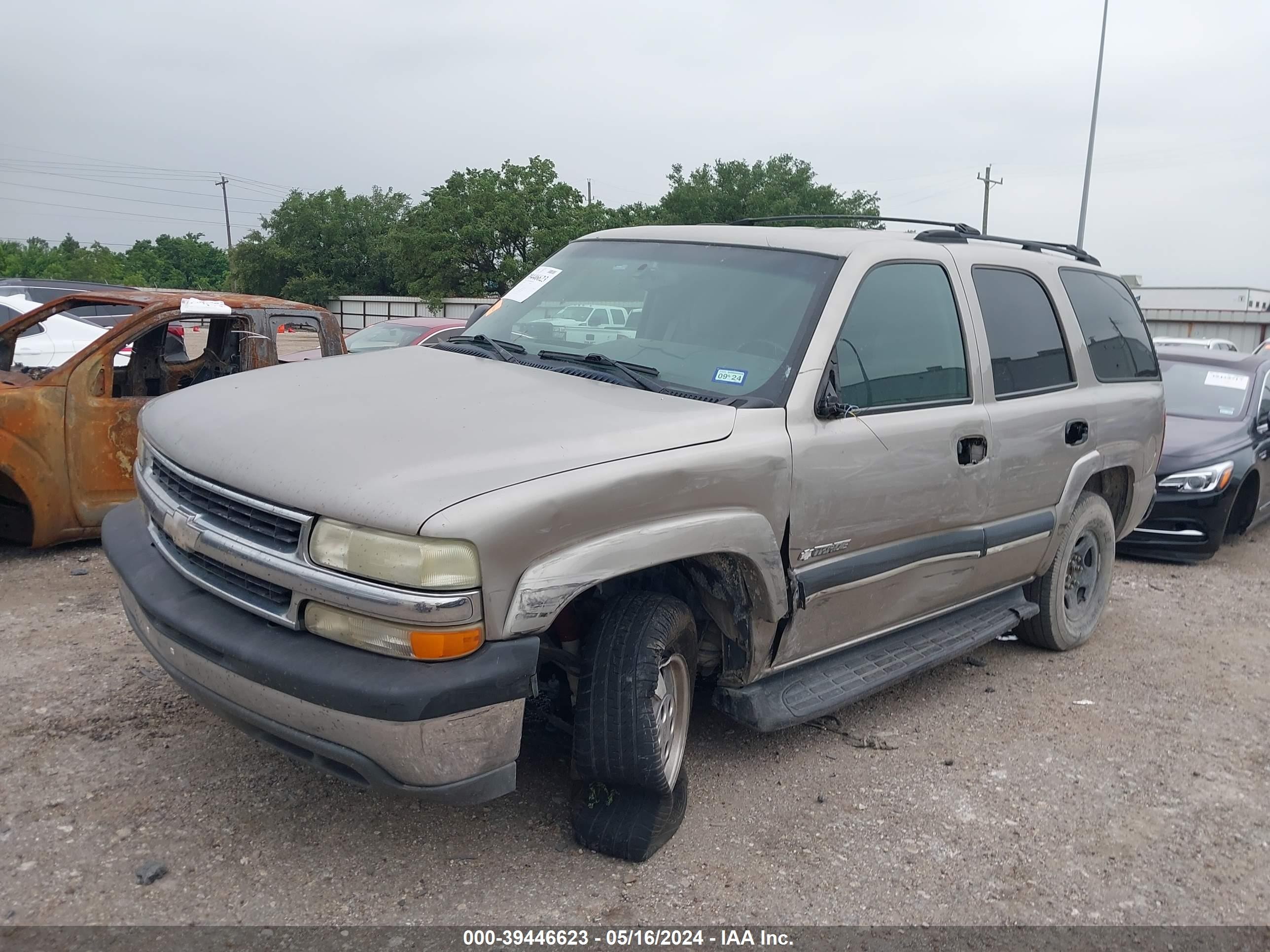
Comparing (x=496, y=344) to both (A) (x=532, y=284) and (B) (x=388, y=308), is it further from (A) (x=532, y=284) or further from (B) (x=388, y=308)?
(B) (x=388, y=308)

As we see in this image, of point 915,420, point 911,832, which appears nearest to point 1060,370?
point 915,420

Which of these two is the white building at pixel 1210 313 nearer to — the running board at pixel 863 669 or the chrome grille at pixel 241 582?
the running board at pixel 863 669

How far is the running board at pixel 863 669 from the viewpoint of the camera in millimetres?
3498

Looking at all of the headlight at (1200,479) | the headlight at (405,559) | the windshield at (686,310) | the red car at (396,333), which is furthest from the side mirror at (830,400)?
the red car at (396,333)

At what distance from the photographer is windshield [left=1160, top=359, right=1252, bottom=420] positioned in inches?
320

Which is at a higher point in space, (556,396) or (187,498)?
(556,396)

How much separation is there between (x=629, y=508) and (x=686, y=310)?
1.21 meters

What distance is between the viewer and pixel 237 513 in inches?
111

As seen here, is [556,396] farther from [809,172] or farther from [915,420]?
[809,172]

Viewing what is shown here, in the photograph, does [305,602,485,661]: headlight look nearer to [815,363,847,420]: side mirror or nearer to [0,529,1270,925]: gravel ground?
[0,529,1270,925]: gravel ground

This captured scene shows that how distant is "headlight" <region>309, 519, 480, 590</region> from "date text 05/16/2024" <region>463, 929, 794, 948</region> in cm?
96

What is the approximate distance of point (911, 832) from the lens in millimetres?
3416

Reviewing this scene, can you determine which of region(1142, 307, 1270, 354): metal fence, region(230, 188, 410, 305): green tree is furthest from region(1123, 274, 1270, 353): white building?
region(230, 188, 410, 305): green tree

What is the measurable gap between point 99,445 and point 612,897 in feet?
14.2
